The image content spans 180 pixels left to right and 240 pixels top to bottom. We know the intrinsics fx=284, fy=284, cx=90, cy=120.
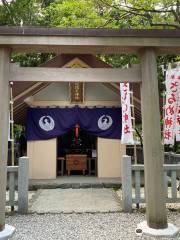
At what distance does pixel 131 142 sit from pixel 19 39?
16.7ft

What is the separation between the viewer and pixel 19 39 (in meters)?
5.09

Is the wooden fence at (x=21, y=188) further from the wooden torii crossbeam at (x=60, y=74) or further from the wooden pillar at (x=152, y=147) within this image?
the wooden pillar at (x=152, y=147)

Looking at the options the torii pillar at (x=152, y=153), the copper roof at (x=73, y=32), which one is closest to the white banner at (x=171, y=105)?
the torii pillar at (x=152, y=153)

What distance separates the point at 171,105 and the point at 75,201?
3.74 m

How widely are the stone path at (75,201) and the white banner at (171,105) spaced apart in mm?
2332

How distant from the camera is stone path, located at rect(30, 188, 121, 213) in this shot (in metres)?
7.15

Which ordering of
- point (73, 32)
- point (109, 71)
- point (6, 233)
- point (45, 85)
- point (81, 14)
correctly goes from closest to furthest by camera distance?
point (6, 233) < point (73, 32) < point (109, 71) < point (45, 85) < point (81, 14)

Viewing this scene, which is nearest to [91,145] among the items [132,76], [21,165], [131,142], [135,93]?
[135,93]

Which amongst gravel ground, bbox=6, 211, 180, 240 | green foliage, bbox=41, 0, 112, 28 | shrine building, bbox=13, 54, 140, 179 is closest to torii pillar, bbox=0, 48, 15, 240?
gravel ground, bbox=6, 211, 180, 240

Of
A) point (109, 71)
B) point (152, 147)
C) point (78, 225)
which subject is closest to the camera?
point (152, 147)

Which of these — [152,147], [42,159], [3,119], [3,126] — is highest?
[3,119]

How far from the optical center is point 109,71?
5352 mm

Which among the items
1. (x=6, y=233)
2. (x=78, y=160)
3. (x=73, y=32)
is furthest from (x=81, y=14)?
(x=6, y=233)

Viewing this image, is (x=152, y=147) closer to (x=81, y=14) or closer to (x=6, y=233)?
(x=6, y=233)
